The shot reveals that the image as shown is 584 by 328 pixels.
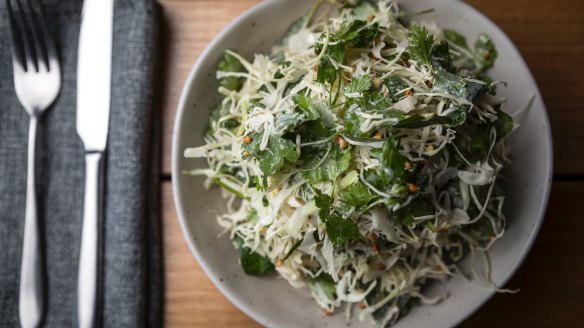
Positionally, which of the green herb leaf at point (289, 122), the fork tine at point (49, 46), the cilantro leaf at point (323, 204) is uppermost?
the fork tine at point (49, 46)

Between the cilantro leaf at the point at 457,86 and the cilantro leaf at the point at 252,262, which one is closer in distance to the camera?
the cilantro leaf at the point at 457,86

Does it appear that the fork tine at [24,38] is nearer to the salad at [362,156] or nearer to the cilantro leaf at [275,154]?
the salad at [362,156]

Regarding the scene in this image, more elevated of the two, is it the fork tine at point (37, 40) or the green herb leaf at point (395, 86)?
the fork tine at point (37, 40)

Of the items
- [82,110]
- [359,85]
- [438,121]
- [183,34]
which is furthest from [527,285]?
[82,110]

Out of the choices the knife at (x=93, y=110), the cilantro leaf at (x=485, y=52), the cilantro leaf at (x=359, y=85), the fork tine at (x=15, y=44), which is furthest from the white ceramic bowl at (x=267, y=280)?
the fork tine at (x=15, y=44)

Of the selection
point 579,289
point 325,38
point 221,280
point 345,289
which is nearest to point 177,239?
point 221,280

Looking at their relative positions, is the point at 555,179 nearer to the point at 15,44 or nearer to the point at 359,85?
the point at 359,85

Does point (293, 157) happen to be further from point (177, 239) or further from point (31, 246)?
point (31, 246)
